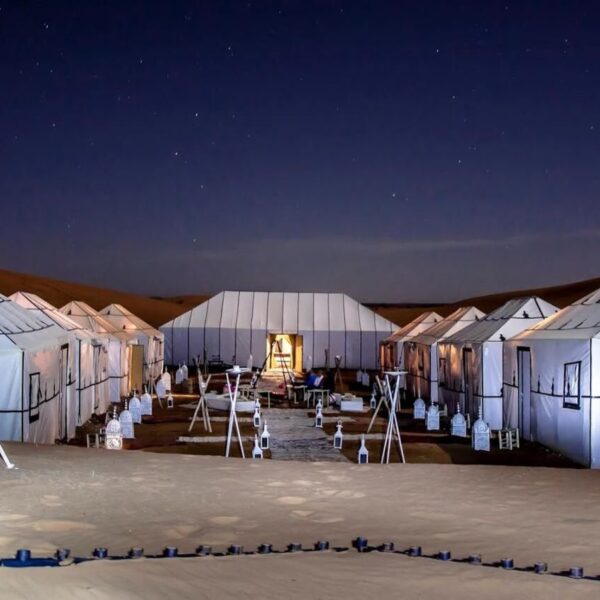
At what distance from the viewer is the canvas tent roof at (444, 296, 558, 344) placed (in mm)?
18609

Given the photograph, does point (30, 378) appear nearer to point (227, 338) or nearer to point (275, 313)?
point (227, 338)

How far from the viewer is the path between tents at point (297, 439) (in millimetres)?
14836

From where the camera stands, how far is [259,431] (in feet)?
55.5

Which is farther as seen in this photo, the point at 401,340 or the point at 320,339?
the point at 320,339

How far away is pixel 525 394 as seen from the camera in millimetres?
16547

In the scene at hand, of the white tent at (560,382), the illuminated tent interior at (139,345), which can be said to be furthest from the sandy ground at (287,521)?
Answer: the illuminated tent interior at (139,345)

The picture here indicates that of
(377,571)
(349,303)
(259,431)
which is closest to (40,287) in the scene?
(349,303)

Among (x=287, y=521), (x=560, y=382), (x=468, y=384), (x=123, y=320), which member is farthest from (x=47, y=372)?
(x=123, y=320)

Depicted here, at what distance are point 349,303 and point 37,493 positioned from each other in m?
31.8

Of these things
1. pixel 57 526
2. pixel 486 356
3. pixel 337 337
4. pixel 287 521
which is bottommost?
pixel 287 521

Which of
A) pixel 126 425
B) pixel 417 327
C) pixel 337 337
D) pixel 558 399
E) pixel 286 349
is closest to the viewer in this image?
pixel 558 399

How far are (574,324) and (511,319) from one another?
11.9 feet

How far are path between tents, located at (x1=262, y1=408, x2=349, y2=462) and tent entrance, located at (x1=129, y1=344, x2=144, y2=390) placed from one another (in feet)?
18.6

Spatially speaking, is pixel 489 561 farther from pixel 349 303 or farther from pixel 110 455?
pixel 349 303
